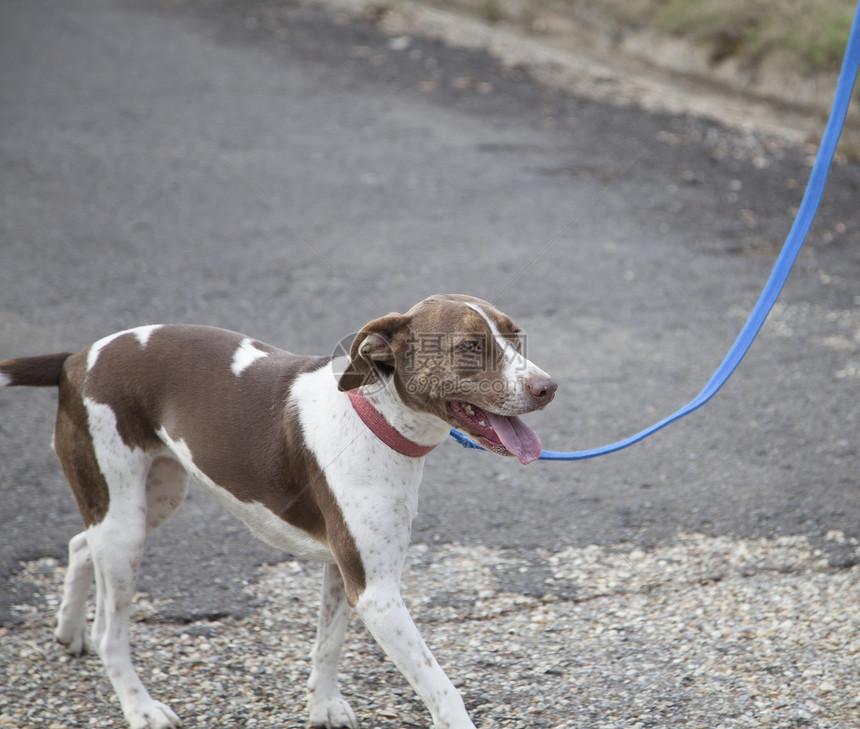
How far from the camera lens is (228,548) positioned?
4363 millimetres

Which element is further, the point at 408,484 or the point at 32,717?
the point at 32,717

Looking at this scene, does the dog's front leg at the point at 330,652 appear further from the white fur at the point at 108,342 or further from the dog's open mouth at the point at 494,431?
the white fur at the point at 108,342

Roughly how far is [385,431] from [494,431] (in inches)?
13.4

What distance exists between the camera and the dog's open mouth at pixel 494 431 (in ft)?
9.78

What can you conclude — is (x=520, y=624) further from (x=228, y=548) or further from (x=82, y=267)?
(x=82, y=267)

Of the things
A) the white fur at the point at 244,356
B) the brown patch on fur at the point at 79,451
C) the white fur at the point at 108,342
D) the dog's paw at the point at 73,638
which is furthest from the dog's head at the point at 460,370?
the dog's paw at the point at 73,638

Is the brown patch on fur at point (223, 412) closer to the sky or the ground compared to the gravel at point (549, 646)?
closer to the sky

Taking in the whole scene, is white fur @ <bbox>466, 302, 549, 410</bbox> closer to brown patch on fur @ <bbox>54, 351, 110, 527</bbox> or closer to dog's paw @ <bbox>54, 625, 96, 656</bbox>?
brown patch on fur @ <bbox>54, 351, 110, 527</bbox>

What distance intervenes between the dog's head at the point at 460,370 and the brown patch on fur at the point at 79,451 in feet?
3.24

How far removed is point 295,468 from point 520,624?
4.02 ft

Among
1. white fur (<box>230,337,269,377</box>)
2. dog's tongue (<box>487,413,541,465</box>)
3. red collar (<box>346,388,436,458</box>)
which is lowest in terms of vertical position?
white fur (<box>230,337,269,377</box>)

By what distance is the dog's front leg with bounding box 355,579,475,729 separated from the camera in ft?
9.44

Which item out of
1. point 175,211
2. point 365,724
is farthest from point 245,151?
point 365,724

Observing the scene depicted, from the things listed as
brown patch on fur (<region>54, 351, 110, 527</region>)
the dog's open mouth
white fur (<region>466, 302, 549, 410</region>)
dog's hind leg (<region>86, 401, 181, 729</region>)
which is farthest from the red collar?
brown patch on fur (<region>54, 351, 110, 527</region>)
